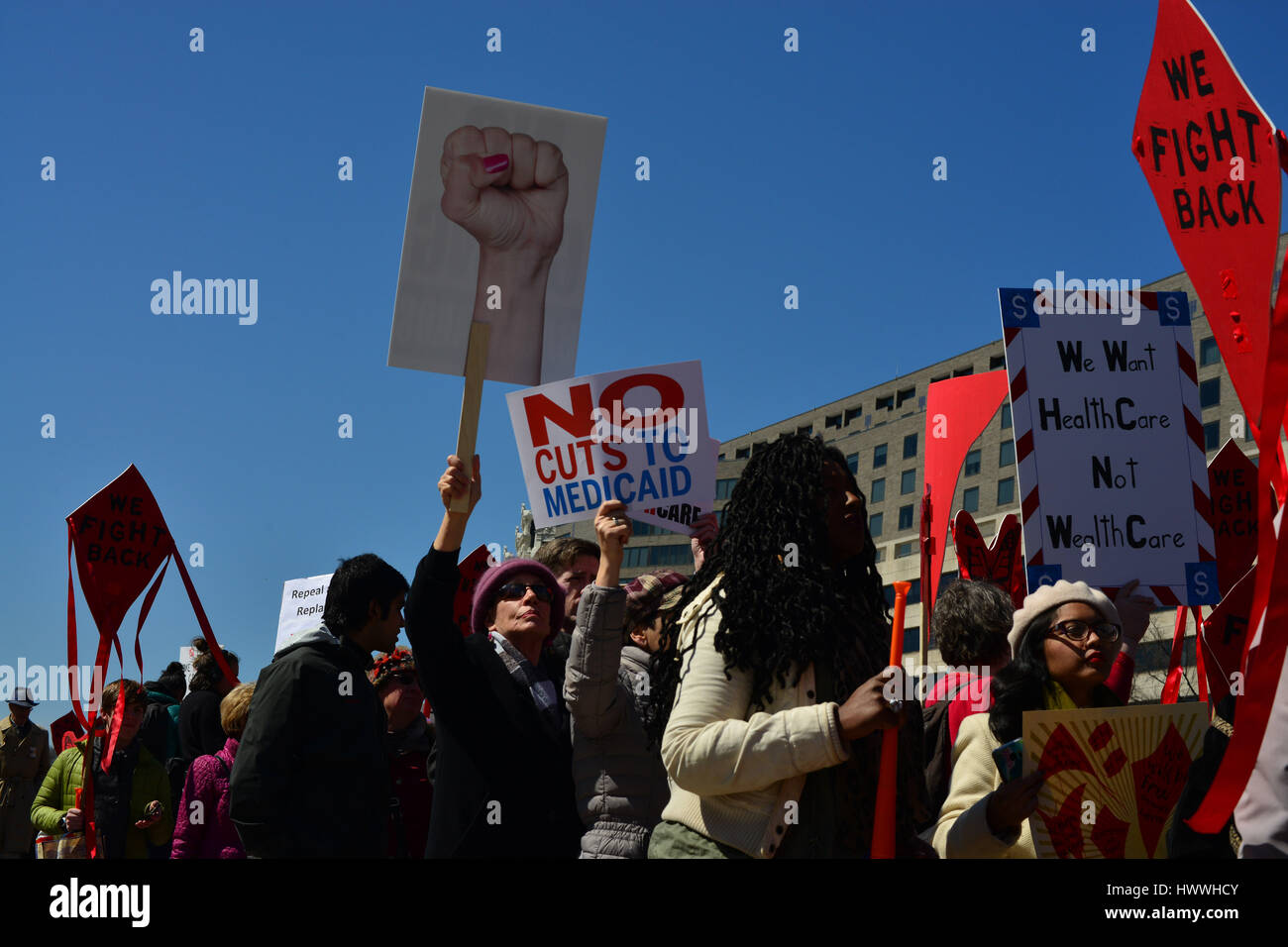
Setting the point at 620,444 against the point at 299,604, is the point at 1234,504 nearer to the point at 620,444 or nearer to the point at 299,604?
the point at 620,444

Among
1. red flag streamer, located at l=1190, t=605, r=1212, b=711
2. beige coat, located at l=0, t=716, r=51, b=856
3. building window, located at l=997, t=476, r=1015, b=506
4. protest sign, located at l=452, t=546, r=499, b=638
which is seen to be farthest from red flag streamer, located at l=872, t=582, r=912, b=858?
building window, located at l=997, t=476, r=1015, b=506

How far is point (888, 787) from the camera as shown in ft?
9.43

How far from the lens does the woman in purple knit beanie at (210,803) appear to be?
5.82 meters

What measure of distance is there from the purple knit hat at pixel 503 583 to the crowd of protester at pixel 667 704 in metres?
0.01

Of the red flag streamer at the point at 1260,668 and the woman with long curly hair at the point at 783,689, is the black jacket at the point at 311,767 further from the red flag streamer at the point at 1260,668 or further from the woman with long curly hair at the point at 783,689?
the red flag streamer at the point at 1260,668

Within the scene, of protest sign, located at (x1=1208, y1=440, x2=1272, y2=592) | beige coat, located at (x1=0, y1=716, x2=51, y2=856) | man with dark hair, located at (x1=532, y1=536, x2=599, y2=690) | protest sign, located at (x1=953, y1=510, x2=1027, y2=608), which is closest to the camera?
man with dark hair, located at (x1=532, y1=536, x2=599, y2=690)

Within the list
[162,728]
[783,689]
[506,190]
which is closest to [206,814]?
[506,190]

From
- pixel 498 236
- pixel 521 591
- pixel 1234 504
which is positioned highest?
pixel 498 236

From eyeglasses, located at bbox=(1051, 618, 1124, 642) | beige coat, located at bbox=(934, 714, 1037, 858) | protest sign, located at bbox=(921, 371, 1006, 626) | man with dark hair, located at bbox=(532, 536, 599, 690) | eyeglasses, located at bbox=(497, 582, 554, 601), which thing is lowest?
beige coat, located at bbox=(934, 714, 1037, 858)

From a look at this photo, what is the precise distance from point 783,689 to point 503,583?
1.80m

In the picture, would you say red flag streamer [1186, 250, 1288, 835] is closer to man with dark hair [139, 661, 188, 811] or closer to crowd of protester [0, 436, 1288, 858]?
crowd of protester [0, 436, 1288, 858]

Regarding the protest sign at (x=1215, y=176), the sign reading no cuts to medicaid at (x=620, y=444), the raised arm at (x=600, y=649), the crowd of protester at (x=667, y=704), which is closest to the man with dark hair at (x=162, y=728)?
the crowd of protester at (x=667, y=704)

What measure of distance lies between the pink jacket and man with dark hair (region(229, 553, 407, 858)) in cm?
178

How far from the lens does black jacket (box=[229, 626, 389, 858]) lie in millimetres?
3939
